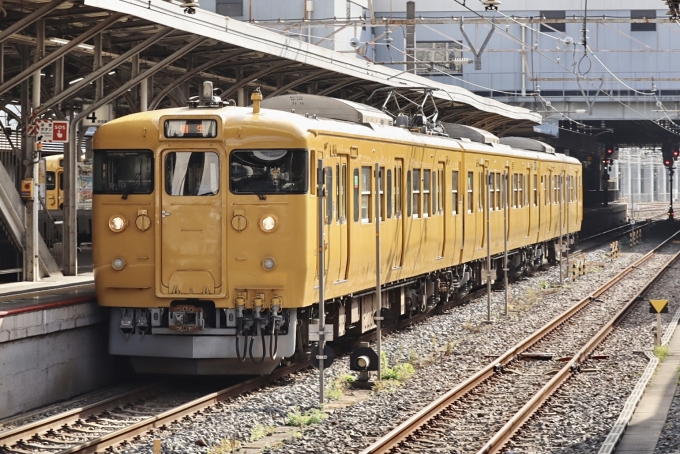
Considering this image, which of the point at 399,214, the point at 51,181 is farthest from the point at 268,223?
the point at 51,181

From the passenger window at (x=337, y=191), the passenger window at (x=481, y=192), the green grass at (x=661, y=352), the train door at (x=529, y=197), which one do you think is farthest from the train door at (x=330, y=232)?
the train door at (x=529, y=197)

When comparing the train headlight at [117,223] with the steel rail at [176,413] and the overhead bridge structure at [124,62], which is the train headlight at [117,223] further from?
the overhead bridge structure at [124,62]

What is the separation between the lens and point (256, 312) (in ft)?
39.2

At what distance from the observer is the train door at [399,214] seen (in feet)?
52.0

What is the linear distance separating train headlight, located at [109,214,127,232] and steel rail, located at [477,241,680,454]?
440cm

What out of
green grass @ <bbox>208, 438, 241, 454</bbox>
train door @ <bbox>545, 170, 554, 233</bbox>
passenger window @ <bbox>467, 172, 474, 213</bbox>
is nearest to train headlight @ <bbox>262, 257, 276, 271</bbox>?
green grass @ <bbox>208, 438, 241, 454</bbox>

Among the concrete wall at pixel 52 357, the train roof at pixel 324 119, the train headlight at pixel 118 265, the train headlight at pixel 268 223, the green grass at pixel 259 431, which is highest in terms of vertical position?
the train roof at pixel 324 119

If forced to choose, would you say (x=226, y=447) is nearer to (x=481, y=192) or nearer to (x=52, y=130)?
(x=52, y=130)

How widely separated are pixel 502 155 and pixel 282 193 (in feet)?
38.6

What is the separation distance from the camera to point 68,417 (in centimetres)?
1042

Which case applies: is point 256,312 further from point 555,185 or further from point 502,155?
point 555,185

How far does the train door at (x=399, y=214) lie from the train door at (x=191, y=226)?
4.15 m

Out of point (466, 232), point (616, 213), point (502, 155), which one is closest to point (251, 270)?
point (466, 232)

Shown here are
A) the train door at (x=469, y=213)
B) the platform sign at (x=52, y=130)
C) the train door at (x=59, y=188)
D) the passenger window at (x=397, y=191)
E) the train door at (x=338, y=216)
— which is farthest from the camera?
the train door at (x=59, y=188)
